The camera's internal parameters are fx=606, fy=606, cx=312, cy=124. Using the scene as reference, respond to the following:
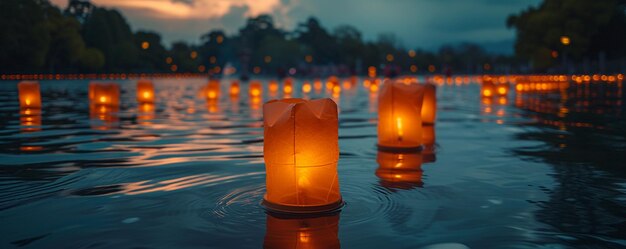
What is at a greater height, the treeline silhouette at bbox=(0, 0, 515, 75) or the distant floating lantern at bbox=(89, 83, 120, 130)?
the treeline silhouette at bbox=(0, 0, 515, 75)

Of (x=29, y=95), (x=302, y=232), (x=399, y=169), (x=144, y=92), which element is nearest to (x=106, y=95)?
(x=29, y=95)

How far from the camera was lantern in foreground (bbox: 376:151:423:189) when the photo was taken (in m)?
7.45

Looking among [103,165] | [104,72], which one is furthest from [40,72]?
[103,165]

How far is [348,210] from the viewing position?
19.7 feet

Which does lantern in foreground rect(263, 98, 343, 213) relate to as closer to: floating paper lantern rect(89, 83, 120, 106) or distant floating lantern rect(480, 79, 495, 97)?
floating paper lantern rect(89, 83, 120, 106)

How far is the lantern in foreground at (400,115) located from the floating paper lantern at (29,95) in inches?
630

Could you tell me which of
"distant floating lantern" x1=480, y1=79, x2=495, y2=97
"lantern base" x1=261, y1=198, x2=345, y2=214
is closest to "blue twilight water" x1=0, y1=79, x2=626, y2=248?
"lantern base" x1=261, y1=198, x2=345, y2=214

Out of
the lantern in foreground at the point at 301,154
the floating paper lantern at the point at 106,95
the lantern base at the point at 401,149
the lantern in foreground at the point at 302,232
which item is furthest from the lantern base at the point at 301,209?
the floating paper lantern at the point at 106,95

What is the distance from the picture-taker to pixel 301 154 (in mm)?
5809

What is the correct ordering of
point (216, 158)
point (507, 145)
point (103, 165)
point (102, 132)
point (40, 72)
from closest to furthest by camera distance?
point (103, 165) → point (216, 158) → point (507, 145) → point (102, 132) → point (40, 72)

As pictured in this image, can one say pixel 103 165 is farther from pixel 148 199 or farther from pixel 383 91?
pixel 383 91

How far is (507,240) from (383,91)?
559cm

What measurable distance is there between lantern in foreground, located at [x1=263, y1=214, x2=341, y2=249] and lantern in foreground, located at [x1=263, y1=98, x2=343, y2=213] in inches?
9.2

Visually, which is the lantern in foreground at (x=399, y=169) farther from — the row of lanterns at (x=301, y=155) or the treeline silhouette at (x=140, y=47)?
the treeline silhouette at (x=140, y=47)
